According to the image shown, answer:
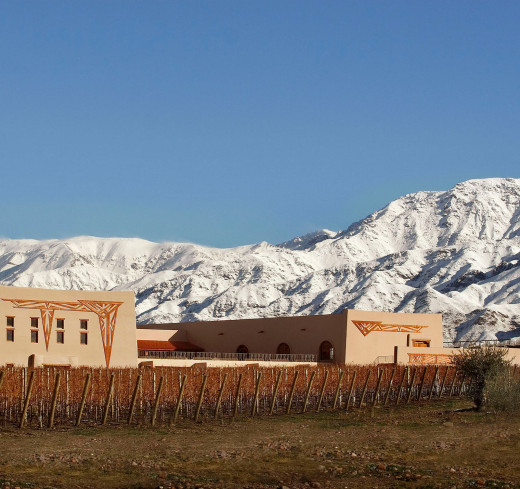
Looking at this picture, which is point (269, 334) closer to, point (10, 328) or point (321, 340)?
point (321, 340)

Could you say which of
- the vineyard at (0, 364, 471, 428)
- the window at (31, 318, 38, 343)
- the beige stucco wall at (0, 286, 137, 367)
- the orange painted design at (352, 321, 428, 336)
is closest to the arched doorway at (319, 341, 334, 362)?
the orange painted design at (352, 321, 428, 336)

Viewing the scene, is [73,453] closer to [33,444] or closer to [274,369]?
[33,444]

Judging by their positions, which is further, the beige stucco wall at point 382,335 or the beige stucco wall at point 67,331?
the beige stucco wall at point 382,335

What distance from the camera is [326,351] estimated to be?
208 ft

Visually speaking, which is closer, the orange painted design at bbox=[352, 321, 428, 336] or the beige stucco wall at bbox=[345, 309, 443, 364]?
the beige stucco wall at bbox=[345, 309, 443, 364]

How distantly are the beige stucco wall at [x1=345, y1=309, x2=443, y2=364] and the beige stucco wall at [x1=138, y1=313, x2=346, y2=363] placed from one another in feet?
2.27

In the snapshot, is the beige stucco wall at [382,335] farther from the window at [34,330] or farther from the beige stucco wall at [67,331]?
the window at [34,330]

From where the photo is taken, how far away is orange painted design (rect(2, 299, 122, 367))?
49594 mm

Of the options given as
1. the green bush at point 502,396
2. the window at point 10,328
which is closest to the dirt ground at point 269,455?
the green bush at point 502,396

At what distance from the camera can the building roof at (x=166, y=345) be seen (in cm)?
6803

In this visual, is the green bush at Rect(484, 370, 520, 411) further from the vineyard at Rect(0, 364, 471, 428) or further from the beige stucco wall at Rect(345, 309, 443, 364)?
the beige stucco wall at Rect(345, 309, 443, 364)

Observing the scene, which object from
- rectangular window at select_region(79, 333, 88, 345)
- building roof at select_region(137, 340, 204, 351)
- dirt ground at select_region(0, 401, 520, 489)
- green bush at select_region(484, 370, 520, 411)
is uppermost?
rectangular window at select_region(79, 333, 88, 345)

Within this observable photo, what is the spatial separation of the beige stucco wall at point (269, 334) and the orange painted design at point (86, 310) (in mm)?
16851

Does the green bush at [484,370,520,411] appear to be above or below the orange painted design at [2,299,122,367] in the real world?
below
